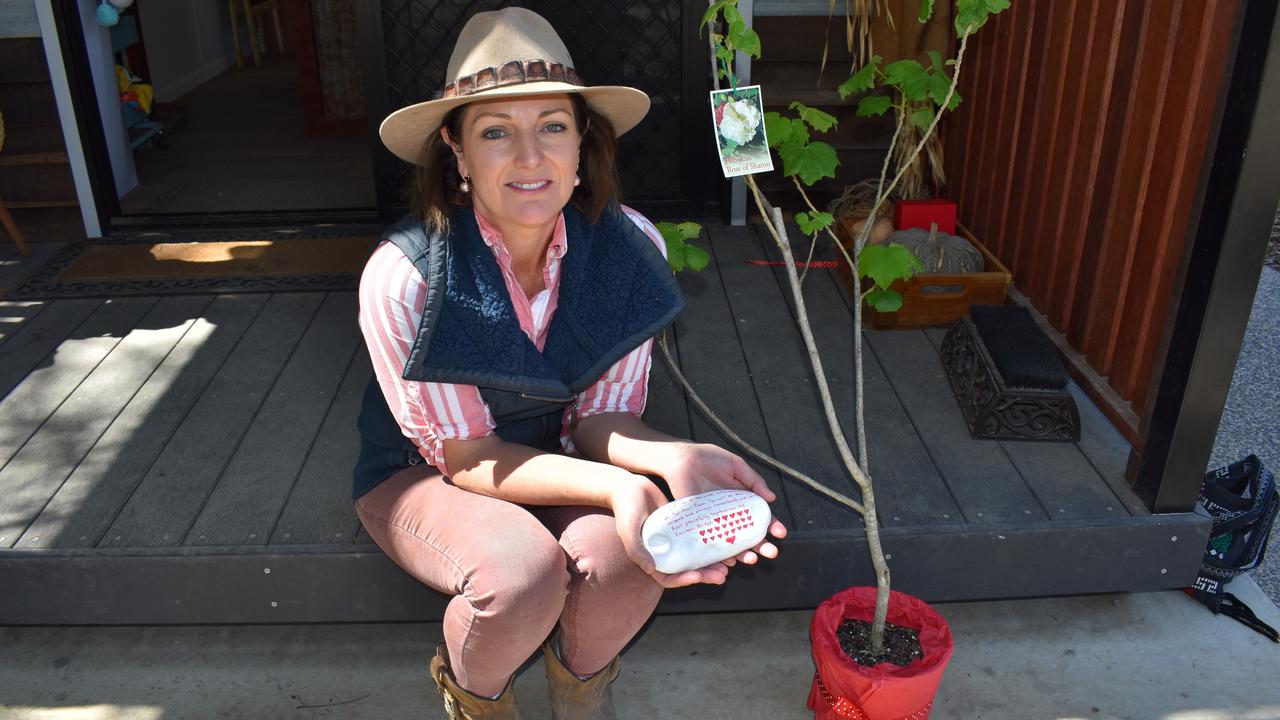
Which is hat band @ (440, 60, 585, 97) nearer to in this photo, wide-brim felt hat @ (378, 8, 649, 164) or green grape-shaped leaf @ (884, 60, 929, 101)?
wide-brim felt hat @ (378, 8, 649, 164)

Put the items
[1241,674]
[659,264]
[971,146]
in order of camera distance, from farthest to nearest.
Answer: [971,146], [1241,674], [659,264]

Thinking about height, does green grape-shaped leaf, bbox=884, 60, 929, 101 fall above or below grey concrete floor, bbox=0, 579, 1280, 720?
above

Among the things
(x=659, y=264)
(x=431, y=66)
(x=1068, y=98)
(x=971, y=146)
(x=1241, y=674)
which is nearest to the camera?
(x=659, y=264)

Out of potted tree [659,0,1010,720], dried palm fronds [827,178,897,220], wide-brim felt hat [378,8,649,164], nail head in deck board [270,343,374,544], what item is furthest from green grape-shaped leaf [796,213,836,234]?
dried palm fronds [827,178,897,220]

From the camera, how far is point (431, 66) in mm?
3859

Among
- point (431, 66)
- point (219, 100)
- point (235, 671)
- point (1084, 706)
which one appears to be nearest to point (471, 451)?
point (235, 671)

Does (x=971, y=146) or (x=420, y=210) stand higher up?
(x=420, y=210)

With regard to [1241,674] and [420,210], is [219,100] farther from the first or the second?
[1241,674]

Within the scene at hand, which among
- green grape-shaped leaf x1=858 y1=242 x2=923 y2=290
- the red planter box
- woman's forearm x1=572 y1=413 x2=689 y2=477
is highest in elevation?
green grape-shaped leaf x1=858 y1=242 x2=923 y2=290

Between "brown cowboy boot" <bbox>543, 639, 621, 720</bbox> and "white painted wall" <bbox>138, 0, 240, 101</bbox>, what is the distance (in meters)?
5.54

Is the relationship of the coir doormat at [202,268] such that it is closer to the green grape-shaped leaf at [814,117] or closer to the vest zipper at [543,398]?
the vest zipper at [543,398]

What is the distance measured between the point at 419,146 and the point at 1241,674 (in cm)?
192

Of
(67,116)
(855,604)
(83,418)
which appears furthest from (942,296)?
(67,116)

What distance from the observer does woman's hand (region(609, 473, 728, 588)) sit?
167cm
